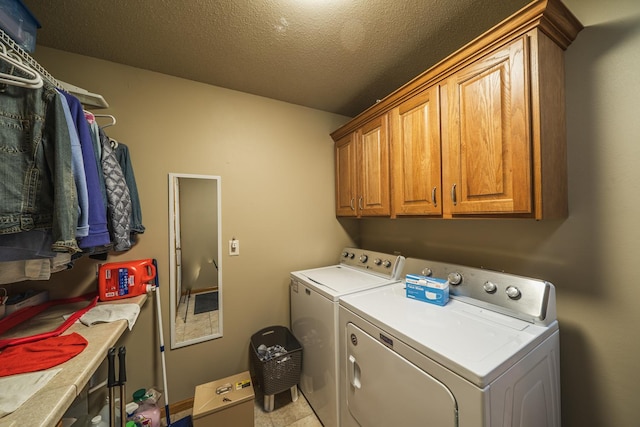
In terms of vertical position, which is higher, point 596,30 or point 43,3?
point 43,3

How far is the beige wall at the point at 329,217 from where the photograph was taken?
100 centimetres

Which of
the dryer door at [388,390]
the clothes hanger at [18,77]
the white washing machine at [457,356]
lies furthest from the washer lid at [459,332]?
the clothes hanger at [18,77]

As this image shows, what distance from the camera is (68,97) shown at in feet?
3.12

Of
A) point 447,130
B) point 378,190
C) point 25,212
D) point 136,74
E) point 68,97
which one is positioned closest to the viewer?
point 25,212

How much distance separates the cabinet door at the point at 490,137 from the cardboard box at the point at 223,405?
1.80 meters

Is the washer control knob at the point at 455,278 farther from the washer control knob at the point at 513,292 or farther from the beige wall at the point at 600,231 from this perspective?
the beige wall at the point at 600,231

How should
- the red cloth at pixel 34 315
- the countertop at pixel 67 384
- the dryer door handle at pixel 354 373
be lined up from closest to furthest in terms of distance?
the countertop at pixel 67 384, the red cloth at pixel 34 315, the dryer door handle at pixel 354 373

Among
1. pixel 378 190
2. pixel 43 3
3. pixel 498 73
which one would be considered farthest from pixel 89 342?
pixel 498 73

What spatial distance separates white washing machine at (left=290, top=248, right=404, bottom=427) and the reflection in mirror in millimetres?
685

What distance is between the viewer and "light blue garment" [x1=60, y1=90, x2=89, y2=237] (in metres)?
0.85

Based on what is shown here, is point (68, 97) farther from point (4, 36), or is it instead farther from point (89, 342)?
point (89, 342)

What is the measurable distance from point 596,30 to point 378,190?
51.0 inches

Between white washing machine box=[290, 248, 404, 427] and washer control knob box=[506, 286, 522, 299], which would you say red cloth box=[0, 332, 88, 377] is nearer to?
white washing machine box=[290, 248, 404, 427]

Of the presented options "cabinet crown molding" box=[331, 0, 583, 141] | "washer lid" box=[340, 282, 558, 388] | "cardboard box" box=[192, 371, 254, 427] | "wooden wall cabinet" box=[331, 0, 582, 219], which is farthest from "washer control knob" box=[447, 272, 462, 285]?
"cardboard box" box=[192, 371, 254, 427]
